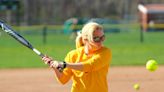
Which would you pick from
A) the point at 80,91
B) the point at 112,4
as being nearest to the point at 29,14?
the point at 112,4

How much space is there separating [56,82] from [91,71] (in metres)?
7.65

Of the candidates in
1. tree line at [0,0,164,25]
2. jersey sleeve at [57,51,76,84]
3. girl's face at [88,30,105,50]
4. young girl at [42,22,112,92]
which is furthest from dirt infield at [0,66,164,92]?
tree line at [0,0,164,25]

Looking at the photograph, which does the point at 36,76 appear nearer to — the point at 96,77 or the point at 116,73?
the point at 116,73

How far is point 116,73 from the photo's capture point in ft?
50.3

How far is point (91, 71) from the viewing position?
237 inches

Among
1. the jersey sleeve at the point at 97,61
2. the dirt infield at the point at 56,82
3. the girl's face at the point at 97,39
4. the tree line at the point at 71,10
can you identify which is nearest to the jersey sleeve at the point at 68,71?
the jersey sleeve at the point at 97,61

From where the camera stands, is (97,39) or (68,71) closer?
(97,39)

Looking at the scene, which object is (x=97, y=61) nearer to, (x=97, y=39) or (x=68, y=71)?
(x=97, y=39)

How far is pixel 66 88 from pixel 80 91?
643cm

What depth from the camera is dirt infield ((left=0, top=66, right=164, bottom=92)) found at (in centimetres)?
1240

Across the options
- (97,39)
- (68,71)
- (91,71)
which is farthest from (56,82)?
(97,39)

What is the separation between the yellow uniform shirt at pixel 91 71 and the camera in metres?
5.98

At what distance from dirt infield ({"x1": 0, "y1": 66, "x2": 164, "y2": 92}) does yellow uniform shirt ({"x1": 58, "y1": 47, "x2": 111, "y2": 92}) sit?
239 inches

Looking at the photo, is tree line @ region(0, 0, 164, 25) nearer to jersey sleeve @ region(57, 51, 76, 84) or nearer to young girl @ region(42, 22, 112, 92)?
jersey sleeve @ region(57, 51, 76, 84)
